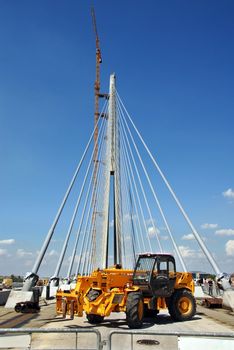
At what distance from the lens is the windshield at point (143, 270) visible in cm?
1293

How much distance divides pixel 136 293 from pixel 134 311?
66 centimetres

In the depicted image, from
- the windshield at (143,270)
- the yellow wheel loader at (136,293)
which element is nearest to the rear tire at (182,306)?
the yellow wheel loader at (136,293)

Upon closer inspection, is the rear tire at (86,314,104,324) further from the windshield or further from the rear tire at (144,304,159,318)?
the rear tire at (144,304,159,318)

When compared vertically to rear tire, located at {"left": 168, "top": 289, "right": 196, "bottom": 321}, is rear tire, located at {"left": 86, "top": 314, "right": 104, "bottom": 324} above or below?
below

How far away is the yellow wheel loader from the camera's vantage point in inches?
445

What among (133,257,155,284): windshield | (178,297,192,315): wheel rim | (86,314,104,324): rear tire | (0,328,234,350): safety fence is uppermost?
(133,257,155,284): windshield

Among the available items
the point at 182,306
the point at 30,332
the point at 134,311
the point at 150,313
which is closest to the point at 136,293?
the point at 134,311

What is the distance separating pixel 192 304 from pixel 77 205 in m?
15.4

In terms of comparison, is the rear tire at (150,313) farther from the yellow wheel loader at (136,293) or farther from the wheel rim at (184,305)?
the wheel rim at (184,305)

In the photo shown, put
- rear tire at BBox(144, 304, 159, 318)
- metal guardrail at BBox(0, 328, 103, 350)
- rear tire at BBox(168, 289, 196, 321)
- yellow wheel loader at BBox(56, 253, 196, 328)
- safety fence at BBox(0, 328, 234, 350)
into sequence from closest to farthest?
safety fence at BBox(0, 328, 234, 350)
metal guardrail at BBox(0, 328, 103, 350)
yellow wheel loader at BBox(56, 253, 196, 328)
rear tire at BBox(168, 289, 196, 321)
rear tire at BBox(144, 304, 159, 318)

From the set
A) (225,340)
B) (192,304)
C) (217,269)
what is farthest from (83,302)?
(217,269)

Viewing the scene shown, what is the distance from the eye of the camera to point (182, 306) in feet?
45.1

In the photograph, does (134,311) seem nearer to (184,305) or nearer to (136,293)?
(136,293)

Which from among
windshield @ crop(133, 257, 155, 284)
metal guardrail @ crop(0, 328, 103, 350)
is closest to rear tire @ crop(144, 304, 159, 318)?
windshield @ crop(133, 257, 155, 284)
